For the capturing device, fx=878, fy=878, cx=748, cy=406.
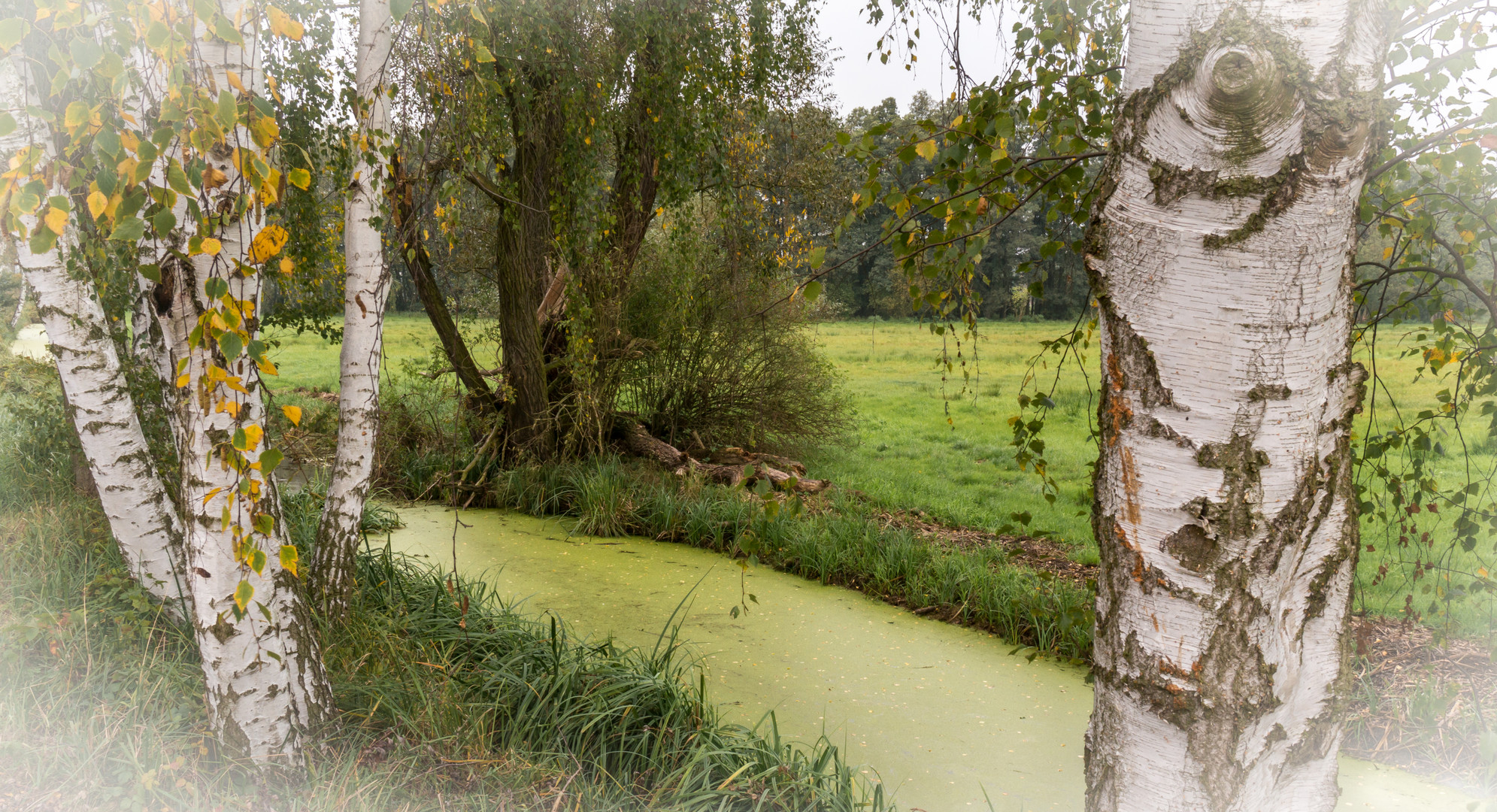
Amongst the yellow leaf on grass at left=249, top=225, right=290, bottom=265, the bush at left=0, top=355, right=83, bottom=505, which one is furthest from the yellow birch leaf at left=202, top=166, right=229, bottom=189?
the bush at left=0, top=355, right=83, bottom=505

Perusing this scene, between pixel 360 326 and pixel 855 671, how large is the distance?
7.88 ft

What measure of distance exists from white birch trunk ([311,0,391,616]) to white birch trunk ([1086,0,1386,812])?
249 centimetres

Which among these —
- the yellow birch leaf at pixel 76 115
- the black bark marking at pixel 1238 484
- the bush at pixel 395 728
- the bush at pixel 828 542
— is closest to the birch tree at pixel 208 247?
the yellow birch leaf at pixel 76 115

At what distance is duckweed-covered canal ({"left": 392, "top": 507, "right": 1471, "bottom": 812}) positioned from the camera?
289cm

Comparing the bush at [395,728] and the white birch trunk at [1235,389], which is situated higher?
the white birch trunk at [1235,389]

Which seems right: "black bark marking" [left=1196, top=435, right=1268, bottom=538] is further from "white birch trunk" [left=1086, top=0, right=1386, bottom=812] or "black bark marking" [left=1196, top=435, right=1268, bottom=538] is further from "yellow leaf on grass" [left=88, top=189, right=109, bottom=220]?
"yellow leaf on grass" [left=88, top=189, right=109, bottom=220]

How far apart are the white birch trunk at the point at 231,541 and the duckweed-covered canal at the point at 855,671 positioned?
95 centimetres

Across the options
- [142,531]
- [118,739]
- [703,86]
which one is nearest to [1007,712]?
[118,739]

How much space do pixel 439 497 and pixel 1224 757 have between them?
20.2 ft

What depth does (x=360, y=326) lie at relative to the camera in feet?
10.1

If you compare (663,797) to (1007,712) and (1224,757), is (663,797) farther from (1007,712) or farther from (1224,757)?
(1224,757)

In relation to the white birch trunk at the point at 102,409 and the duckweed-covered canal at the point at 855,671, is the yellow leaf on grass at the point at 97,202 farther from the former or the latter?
the duckweed-covered canal at the point at 855,671

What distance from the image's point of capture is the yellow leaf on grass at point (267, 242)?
160 centimetres

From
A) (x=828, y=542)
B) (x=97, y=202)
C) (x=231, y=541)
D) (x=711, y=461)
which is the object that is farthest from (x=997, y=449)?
(x=97, y=202)
